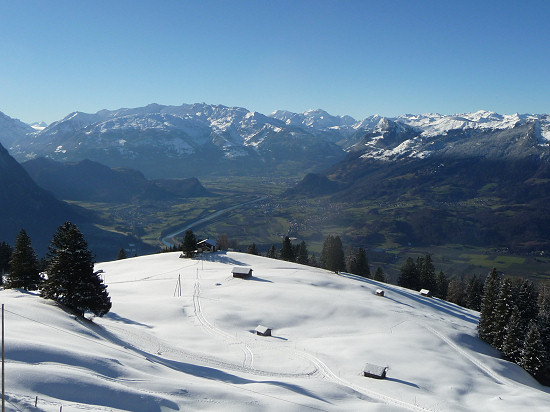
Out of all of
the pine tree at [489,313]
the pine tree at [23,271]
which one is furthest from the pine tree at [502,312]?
the pine tree at [23,271]

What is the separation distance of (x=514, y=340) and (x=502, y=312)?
5.61m

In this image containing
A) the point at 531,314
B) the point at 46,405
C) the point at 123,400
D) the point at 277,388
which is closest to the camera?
the point at 46,405

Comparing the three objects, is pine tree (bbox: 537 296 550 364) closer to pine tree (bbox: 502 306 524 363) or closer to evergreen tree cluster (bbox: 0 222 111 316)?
pine tree (bbox: 502 306 524 363)

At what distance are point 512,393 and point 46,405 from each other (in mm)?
43023

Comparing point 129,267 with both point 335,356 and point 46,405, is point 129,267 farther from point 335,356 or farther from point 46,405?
point 46,405

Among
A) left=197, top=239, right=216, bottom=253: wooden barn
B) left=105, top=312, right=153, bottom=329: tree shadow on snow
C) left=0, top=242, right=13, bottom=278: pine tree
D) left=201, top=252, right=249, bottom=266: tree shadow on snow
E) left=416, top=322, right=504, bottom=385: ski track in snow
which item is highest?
left=197, top=239, right=216, bottom=253: wooden barn

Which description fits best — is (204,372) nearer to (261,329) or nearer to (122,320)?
(261,329)

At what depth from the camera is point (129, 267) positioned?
89062mm

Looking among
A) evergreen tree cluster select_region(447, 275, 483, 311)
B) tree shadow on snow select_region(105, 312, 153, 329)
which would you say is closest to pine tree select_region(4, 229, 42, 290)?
tree shadow on snow select_region(105, 312, 153, 329)

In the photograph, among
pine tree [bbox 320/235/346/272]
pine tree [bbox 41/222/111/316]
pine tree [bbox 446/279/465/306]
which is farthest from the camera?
pine tree [bbox 320/235/346/272]

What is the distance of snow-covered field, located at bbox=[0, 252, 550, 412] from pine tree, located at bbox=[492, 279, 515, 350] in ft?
7.36

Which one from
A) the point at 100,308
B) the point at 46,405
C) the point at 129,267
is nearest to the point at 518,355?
the point at 100,308

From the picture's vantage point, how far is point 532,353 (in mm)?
53125

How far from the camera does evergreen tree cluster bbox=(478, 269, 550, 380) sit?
53.0 meters
